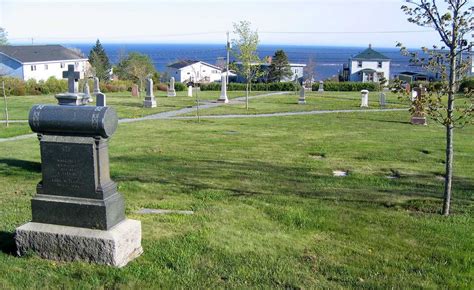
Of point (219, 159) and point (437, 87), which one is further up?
point (437, 87)

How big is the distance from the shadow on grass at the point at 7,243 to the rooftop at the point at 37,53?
2747 inches

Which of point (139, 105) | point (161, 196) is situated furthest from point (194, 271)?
point (139, 105)

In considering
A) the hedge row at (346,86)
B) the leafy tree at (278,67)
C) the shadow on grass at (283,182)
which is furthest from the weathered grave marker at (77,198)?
the leafy tree at (278,67)

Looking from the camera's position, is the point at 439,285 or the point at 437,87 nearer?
the point at 439,285

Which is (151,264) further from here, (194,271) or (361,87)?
(361,87)

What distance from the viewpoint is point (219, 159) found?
12039 millimetres

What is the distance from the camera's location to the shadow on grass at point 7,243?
5757mm

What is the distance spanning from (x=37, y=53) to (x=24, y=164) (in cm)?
6922

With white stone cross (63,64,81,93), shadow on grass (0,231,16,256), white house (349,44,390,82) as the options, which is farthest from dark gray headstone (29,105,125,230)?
white house (349,44,390,82)

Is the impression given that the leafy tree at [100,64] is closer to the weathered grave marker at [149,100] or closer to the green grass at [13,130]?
the weathered grave marker at [149,100]

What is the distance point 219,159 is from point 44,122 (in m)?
6.76

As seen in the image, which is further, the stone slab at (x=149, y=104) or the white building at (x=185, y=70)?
the white building at (x=185, y=70)

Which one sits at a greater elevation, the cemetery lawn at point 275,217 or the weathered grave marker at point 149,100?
the weathered grave marker at point 149,100

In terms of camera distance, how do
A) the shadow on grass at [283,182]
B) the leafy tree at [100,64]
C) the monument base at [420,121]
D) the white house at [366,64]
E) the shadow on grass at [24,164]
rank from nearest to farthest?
1. the shadow on grass at [283,182]
2. the shadow on grass at [24,164]
3. the monument base at [420,121]
4. the leafy tree at [100,64]
5. the white house at [366,64]
